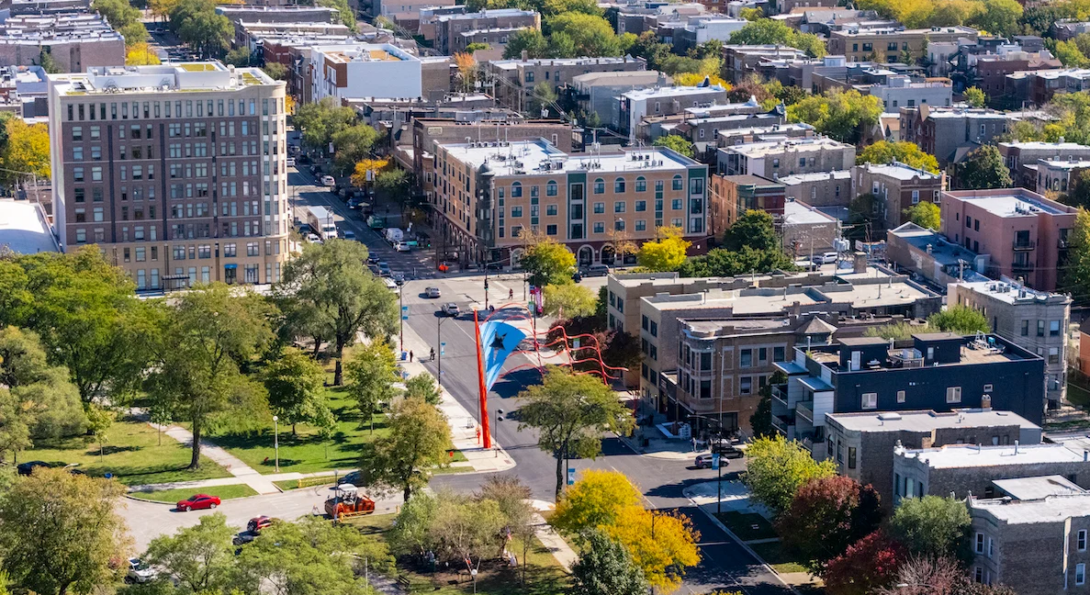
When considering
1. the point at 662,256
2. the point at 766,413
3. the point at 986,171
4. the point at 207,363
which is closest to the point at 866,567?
the point at 766,413

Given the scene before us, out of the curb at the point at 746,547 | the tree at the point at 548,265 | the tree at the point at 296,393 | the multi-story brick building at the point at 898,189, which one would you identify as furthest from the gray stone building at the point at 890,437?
the multi-story brick building at the point at 898,189

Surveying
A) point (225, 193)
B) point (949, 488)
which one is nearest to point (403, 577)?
point (949, 488)

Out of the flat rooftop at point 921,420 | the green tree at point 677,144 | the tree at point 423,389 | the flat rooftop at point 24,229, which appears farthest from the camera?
the green tree at point 677,144

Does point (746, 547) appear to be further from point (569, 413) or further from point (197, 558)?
point (197, 558)

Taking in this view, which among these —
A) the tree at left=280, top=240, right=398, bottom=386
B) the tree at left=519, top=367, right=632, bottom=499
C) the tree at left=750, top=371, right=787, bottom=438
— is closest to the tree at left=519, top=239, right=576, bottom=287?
the tree at left=280, top=240, right=398, bottom=386

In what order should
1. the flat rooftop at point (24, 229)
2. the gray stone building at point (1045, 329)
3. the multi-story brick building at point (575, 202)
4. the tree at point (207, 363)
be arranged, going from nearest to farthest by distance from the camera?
the tree at point (207, 363), the gray stone building at point (1045, 329), the flat rooftop at point (24, 229), the multi-story brick building at point (575, 202)

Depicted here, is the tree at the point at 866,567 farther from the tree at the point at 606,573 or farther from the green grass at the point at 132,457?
the green grass at the point at 132,457

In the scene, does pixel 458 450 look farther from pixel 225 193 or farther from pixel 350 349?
pixel 225 193
